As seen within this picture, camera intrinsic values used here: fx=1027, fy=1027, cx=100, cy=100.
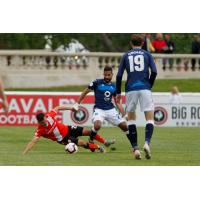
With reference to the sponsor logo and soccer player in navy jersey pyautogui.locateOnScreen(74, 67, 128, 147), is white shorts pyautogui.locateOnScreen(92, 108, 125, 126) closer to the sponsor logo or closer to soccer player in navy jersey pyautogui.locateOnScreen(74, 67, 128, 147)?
soccer player in navy jersey pyautogui.locateOnScreen(74, 67, 128, 147)

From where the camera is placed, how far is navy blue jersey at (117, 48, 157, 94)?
1922cm

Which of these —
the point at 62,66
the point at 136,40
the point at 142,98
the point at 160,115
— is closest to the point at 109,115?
the point at 142,98

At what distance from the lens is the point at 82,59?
49.7 metres

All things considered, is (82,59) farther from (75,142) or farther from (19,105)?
(75,142)

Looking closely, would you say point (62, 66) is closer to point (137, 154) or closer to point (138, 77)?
point (138, 77)

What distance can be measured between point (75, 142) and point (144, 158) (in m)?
2.37

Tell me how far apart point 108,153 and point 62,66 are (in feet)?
92.7

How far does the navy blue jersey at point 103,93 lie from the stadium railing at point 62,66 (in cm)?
2596

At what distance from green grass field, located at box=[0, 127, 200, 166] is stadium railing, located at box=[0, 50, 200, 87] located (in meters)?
18.9

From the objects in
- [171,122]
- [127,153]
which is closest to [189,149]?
[127,153]

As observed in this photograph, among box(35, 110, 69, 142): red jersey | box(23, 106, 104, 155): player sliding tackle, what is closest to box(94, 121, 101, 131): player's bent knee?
box(23, 106, 104, 155): player sliding tackle

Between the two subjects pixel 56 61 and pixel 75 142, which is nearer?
pixel 75 142

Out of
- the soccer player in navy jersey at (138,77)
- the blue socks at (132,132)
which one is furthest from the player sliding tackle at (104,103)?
the soccer player in navy jersey at (138,77)

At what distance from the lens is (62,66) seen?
49.4m
